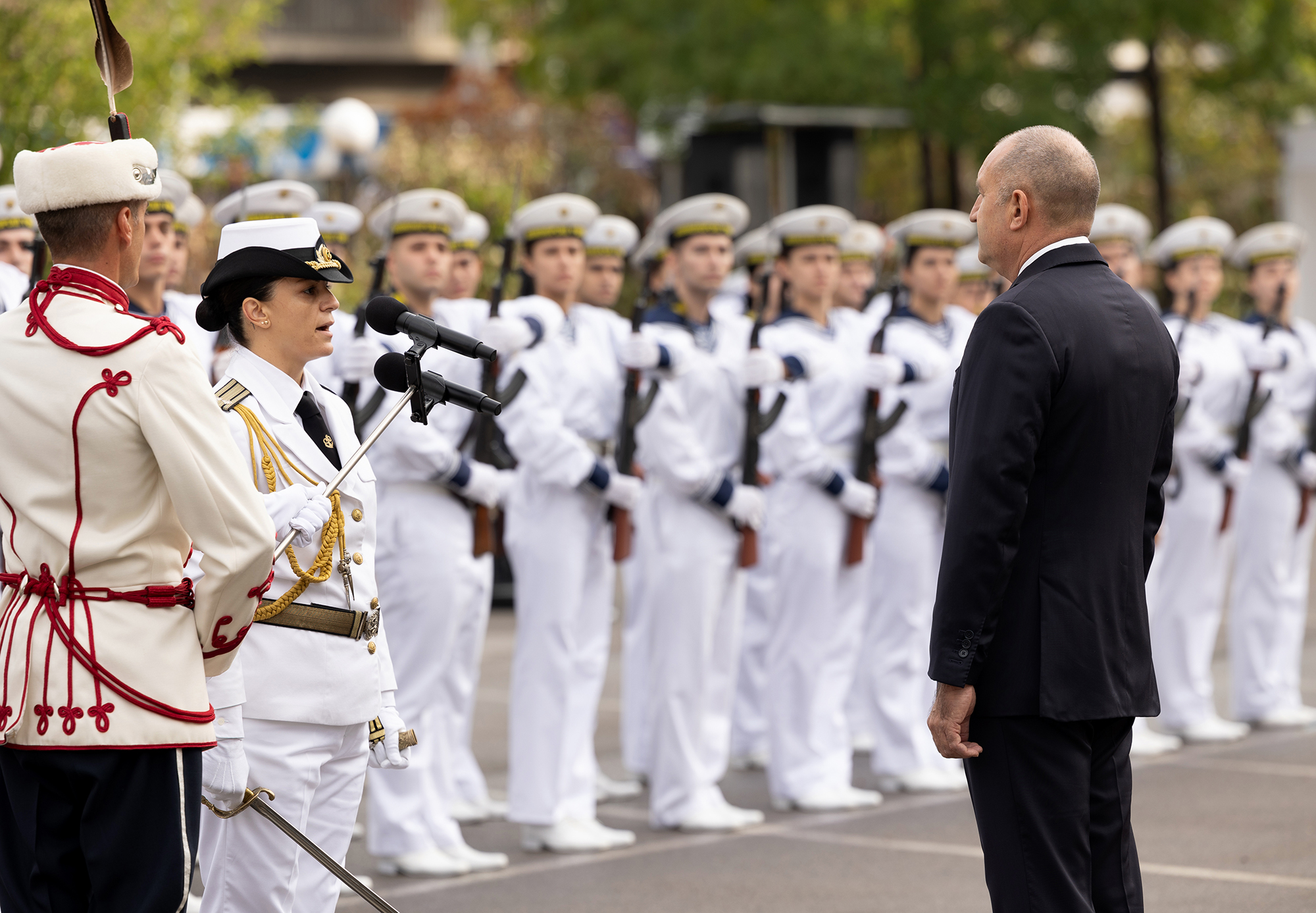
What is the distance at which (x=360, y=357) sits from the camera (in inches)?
267

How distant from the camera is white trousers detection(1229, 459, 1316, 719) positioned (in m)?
9.90

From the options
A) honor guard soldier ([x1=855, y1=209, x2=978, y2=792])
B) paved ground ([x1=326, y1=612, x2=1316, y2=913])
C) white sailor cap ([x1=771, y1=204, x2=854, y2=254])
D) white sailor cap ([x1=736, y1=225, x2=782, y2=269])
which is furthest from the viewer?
white sailor cap ([x1=736, y1=225, x2=782, y2=269])

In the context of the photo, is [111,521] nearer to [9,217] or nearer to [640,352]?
[640,352]

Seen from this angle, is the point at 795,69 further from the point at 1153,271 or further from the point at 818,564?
the point at 818,564

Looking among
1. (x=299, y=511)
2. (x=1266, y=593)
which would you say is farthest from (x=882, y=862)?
(x=1266, y=593)

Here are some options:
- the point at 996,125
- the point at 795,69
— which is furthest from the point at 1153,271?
the point at 795,69

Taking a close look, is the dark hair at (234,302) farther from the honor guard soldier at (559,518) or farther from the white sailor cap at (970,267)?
the white sailor cap at (970,267)

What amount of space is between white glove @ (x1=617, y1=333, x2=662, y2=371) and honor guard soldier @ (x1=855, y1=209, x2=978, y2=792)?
1.52 meters

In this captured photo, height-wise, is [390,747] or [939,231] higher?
[939,231]

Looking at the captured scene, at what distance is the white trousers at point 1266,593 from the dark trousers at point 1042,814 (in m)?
6.26

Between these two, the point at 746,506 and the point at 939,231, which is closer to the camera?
the point at 746,506

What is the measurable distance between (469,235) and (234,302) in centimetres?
404

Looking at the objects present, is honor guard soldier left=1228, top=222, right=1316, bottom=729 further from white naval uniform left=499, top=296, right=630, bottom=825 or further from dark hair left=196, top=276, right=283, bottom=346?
dark hair left=196, top=276, right=283, bottom=346

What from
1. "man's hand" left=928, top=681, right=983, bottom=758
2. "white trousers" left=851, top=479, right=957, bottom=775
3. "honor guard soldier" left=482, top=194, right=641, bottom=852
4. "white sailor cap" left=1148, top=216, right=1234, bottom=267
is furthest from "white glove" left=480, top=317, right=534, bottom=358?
"white sailor cap" left=1148, top=216, right=1234, bottom=267
